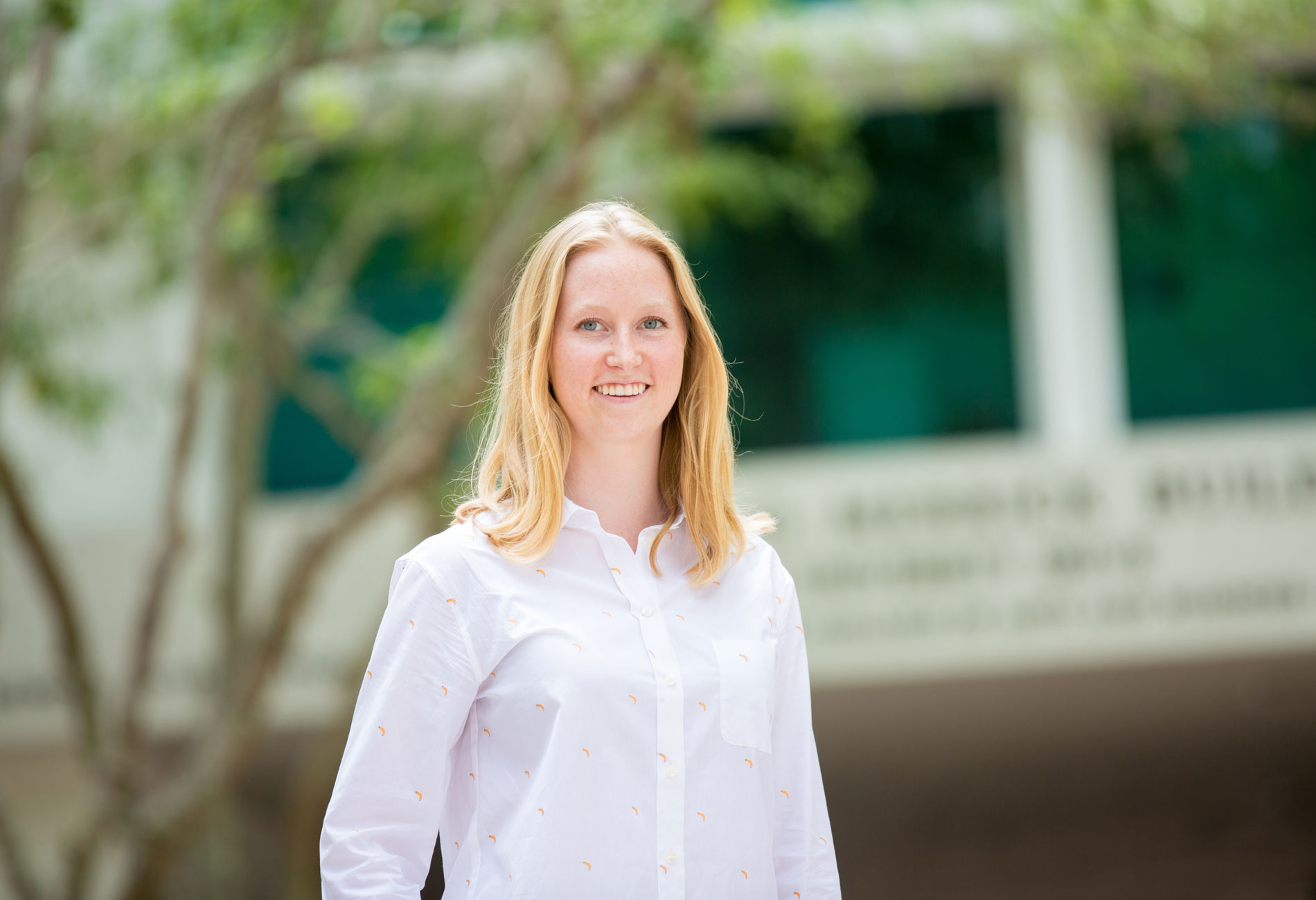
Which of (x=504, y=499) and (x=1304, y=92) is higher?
(x=1304, y=92)

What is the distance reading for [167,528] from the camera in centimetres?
555

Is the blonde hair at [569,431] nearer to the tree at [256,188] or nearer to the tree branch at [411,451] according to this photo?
the tree at [256,188]

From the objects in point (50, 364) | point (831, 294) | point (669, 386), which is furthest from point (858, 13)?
point (669, 386)

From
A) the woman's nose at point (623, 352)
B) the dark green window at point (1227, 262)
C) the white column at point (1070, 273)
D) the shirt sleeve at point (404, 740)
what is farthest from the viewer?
the dark green window at point (1227, 262)

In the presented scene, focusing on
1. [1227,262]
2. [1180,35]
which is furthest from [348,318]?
[1227,262]

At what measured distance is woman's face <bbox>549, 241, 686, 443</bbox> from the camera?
1795 millimetres

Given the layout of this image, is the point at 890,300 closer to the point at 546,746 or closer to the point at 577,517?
the point at 577,517

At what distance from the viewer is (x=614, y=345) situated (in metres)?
1.79

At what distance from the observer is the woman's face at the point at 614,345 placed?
1.79 meters

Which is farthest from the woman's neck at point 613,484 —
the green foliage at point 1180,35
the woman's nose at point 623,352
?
the green foliage at point 1180,35

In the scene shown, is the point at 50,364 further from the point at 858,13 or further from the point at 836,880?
the point at 836,880

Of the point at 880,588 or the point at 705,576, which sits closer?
the point at 705,576

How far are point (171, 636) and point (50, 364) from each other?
221cm

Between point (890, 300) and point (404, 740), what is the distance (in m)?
8.35
